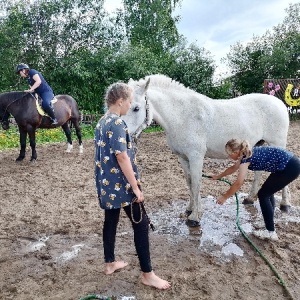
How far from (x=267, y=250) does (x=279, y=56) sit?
15.9m

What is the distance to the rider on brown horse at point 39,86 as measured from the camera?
23.8ft

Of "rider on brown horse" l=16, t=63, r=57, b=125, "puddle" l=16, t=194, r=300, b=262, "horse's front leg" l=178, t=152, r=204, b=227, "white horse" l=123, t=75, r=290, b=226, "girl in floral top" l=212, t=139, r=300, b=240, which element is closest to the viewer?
"girl in floral top" l=212, t=139, r=300, b=240

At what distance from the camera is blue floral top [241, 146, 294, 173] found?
334 centimetres

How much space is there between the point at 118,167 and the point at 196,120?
1.71 m

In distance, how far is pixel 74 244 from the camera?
12.4ft

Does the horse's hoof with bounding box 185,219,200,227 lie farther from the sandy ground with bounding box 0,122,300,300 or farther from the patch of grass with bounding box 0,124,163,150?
the patch of grass with bounding box 0,124,163,150

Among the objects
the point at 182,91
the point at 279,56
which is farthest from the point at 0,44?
the point at 182,91

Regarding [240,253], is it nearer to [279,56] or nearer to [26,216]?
[26,216]

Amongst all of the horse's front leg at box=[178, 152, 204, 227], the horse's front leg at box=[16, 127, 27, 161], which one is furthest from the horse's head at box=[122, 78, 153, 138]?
the horse's front leg at box=[16, 127, 27, 161]

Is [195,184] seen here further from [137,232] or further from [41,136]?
[41,136]

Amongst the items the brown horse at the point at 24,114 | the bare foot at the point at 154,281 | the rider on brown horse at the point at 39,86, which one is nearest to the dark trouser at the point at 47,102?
the rider on brown horse at the point at 39,86

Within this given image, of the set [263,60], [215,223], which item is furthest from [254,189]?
[263,60]

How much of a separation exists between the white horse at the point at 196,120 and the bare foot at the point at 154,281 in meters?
1.35

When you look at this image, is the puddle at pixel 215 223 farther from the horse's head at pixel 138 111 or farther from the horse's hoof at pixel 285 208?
the horse's head at pixel 138 111
